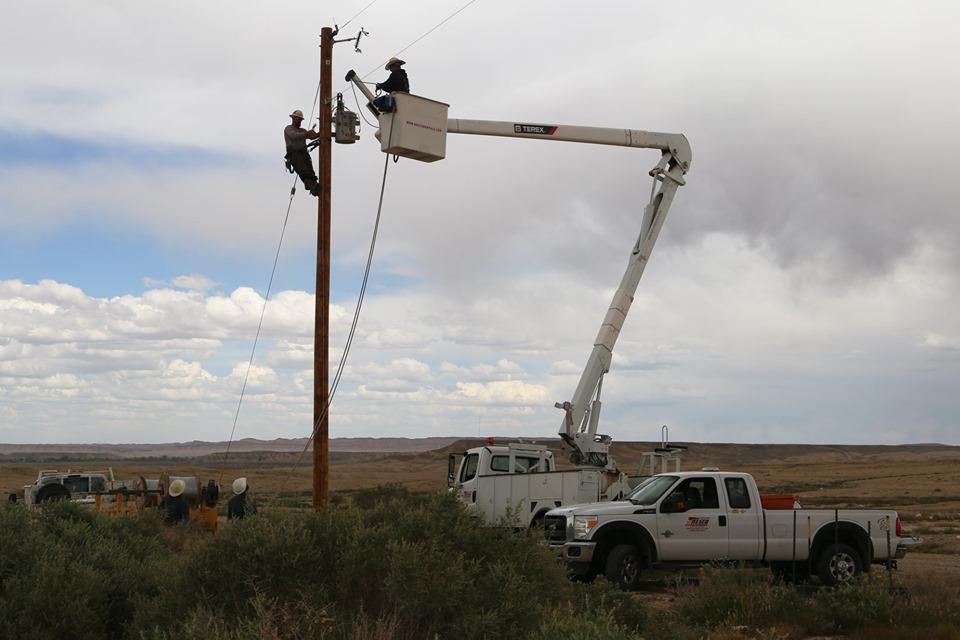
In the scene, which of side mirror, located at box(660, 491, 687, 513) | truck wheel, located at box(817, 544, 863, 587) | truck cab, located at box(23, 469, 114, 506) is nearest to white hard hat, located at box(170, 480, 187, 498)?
side mirror, located at box(660, 491, 687, 513)

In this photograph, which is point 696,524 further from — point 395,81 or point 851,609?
point 395,81

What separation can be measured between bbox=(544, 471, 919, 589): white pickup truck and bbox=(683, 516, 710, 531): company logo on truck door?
16 mm

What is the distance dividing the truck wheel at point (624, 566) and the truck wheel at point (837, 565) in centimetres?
303

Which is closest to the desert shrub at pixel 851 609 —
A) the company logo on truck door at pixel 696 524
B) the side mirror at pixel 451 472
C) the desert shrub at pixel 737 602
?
the desert shrub at pixel 737 602

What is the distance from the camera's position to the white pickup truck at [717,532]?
16.0 metres

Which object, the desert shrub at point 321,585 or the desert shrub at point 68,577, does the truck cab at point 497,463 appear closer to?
the desert shrub at point 68,577

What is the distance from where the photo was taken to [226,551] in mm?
8258

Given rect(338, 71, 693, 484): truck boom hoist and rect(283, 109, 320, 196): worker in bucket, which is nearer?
rect(283, 109, 320, 196): worker in bucket

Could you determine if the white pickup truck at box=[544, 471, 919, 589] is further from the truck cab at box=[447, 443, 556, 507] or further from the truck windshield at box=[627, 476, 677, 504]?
the truck cab at box=[447, 443, 556, 507]

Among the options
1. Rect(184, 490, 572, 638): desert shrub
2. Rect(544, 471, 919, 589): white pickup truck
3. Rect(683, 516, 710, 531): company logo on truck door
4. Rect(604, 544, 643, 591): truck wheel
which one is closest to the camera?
Rect(184, 490, 572, 638): desert shrub

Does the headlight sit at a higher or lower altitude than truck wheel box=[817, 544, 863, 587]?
higher

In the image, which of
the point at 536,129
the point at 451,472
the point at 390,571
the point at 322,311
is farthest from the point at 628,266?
the point at 390,571

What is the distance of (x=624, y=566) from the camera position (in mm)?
15867

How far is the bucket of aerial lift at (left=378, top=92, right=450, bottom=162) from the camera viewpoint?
16594 mm
